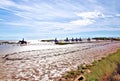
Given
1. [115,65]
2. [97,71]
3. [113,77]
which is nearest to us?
[113,77]

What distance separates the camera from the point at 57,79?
48.0ft

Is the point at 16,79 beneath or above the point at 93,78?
beneath

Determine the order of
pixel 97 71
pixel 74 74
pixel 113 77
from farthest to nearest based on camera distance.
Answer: pixel 74 74
pixel 97 71
pixel 113 77

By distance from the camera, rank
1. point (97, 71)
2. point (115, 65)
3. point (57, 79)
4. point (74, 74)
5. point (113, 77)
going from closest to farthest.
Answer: point (113, 77) < point (97, 71) < point (115, 65) < point (57, 79) < point (74, 74)

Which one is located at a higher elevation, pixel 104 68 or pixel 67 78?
pixel 104 68

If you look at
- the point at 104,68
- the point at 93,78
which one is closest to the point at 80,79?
the point at 104,68

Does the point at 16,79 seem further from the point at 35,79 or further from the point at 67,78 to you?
the point at 67,78

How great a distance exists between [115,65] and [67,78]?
3622mm

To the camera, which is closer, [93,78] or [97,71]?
[93,78]

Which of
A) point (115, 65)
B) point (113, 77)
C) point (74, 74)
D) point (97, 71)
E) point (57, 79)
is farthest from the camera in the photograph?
point (74, 74)

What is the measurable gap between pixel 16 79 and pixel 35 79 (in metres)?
1.32

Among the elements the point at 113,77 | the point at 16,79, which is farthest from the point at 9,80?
the point at 113,77

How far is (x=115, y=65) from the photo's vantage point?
492 inches

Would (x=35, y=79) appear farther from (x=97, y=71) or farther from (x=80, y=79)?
(x=97, y=71)
